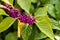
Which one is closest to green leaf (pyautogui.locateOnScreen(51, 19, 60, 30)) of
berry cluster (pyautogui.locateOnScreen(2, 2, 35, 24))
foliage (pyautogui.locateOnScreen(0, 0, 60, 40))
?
foliage (pyautogui.locateOnScreen(0, 0, 60, 40))

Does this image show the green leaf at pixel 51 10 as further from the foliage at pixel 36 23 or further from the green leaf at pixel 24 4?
the green leaf at pixel 24 4

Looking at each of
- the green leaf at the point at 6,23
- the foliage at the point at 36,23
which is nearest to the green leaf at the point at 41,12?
the foliage at the point at 36,23

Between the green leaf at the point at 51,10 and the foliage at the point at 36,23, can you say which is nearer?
the foliage at the point at 36,23

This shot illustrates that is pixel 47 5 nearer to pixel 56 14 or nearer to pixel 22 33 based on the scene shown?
pixel 56 14

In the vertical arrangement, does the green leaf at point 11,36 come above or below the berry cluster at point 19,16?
below

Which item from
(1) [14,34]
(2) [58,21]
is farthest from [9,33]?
(2) [58,21]

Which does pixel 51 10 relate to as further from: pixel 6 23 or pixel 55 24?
pixel 6 23

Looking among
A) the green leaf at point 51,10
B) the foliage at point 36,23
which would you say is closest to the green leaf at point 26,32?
the foliage at point 36,23

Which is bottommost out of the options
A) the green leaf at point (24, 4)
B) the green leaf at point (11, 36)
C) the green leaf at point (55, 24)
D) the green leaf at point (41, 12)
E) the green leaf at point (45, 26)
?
the green leaf at point (11, 36)

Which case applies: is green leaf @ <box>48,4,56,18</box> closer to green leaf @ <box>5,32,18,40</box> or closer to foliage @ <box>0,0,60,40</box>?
foliage @ <box>0,0,60,40</box>

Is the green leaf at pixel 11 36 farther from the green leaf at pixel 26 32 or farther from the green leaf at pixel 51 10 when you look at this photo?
the green leaf at pixel 51 10

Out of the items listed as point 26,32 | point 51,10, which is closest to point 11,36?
point 26,32

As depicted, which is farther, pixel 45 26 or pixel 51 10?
pixel 51 10
